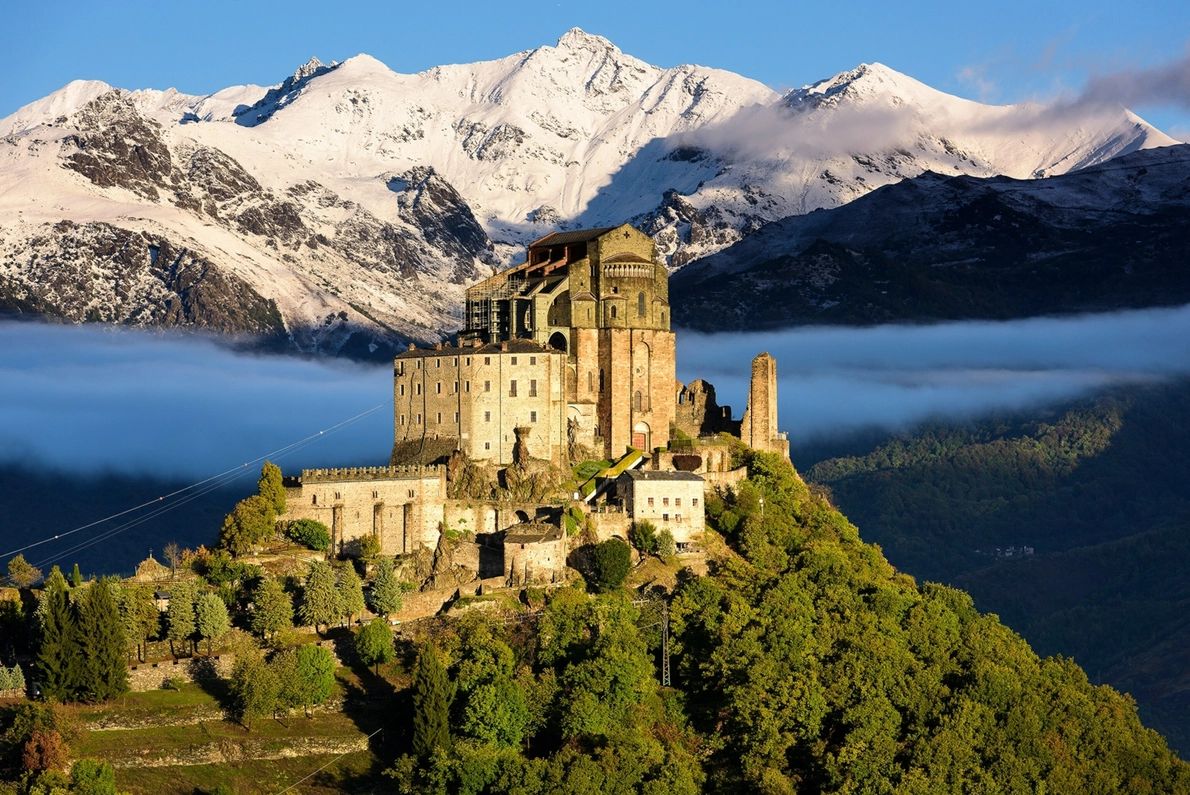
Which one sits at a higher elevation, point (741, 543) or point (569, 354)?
point (569, 354)

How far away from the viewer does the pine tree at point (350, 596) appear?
12550 cm

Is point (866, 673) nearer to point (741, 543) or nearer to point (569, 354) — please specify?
point (741, 543)

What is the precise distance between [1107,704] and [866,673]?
739 inches

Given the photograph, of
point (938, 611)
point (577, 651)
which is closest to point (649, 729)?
point (577, 651)

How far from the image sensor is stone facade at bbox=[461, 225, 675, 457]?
14412 cm

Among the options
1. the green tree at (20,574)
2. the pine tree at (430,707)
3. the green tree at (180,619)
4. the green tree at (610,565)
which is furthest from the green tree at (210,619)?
the green tree at (610,565)

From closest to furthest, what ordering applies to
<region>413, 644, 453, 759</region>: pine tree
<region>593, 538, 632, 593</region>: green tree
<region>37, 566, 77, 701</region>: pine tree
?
<region>413, 644, 453, 759</region>: pine tree
<region>37, 566, 77, 701</region>: pine tree
<region>593, 538, 632, 593</region>: green tree

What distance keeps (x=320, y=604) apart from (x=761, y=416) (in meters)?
37.2

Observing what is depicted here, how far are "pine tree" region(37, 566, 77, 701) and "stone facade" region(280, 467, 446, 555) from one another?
19341mm

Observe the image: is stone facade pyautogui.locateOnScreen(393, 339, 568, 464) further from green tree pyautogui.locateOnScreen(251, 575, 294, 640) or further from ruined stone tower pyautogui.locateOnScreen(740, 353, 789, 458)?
green tree pyautogui.locateOnScreen(251, 575, 294, 640)

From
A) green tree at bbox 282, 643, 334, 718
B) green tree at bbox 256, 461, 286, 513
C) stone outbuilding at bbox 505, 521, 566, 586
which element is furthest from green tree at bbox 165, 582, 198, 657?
stone outbuilding at bbox 505, 521, 566, 586

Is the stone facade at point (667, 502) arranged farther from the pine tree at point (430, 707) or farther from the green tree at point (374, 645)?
the pine tree at point (430, 707)

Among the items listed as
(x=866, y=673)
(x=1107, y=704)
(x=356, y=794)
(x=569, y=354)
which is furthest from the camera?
(x=569, y=354)

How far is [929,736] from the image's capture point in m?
118
